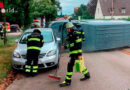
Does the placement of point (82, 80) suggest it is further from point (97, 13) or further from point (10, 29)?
point (97, 13)

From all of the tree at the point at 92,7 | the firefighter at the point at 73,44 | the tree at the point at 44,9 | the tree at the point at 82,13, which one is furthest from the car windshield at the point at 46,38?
the tree at the point at 82,13

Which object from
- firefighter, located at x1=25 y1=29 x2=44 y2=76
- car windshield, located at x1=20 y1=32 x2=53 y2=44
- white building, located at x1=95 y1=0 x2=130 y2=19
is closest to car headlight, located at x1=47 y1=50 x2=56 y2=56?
firefighter, located at x1=25 y1=29 x2=44 y2=76

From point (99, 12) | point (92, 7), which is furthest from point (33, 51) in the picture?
point (92, 7)

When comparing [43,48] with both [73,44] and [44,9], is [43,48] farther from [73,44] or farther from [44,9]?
[44,9]

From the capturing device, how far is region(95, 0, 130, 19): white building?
5259cm

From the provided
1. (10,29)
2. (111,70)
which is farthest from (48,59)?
(10,29)

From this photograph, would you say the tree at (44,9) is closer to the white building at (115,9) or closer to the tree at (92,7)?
the white building at (115,9)

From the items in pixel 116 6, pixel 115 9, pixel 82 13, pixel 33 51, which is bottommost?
pixel 33 51

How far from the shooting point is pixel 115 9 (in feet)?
176

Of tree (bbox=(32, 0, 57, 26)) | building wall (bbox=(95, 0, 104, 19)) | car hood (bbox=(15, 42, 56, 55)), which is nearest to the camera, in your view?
car hood (bbox=(15, 42, 56, 55))

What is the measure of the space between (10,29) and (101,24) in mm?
30324

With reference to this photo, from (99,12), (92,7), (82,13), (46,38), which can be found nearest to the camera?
(46,38)

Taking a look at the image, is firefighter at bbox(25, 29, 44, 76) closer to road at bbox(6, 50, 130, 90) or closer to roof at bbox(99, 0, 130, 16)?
road at bbox(6, 50, 130, 90)

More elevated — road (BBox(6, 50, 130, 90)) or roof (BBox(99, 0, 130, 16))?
roof (BBox(99, 0, 130, 16))
